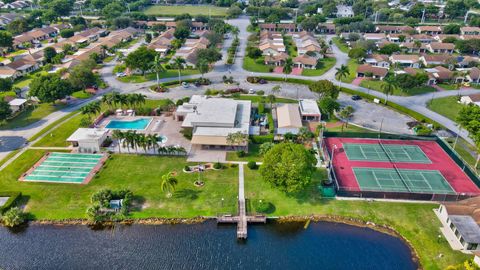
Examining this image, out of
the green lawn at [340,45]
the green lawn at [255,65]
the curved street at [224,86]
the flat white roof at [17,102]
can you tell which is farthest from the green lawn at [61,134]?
Result: the green lawn at [340,45]

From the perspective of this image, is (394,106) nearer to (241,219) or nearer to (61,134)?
(241,219)

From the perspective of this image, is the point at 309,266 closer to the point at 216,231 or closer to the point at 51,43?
the point at 216,231

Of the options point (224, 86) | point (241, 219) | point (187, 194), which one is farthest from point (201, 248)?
point (224, 86)

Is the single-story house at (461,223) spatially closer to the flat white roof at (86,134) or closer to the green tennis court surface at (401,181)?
the green tennis court surface at (401,181)

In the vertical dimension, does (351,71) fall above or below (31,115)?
above

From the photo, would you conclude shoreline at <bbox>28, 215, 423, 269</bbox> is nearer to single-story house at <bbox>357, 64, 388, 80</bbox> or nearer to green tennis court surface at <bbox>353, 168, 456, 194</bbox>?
green tennis court surface at <bbox>353, 168, 456, 194</bbox>

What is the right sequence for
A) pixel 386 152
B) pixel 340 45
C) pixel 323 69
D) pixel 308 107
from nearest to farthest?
pixel 386 152 → pixel 308 107 → pixel 323 69 → pixel 340 45

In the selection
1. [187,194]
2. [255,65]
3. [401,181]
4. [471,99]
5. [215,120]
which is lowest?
[187,194]

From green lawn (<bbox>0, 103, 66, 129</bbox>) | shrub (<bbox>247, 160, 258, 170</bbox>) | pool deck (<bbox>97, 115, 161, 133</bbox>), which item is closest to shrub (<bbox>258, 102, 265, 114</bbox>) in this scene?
shrub (<bbox>247, 160, 258, 170</bbox>)
